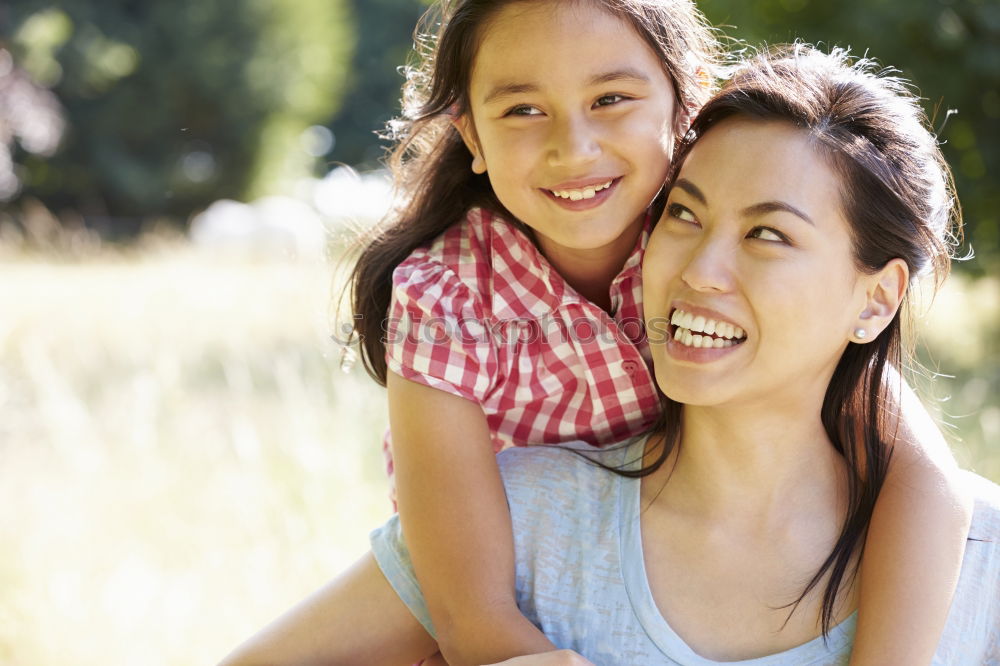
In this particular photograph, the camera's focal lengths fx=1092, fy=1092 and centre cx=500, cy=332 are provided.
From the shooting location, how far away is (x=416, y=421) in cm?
227

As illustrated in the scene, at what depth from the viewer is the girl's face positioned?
91.4 inches

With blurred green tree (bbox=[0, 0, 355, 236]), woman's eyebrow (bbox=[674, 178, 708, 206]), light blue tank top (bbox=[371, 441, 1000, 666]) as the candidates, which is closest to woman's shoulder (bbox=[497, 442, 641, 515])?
light blue tank top (bbox=[371, 441, 1000, 666])

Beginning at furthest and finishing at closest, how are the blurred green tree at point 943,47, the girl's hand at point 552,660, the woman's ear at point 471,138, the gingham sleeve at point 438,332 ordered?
the blurred green tree at point 943,47 → the woman's ear at point 471,138 → the gingham sleeve at point 438,332 → the girl's hand at point 552,660

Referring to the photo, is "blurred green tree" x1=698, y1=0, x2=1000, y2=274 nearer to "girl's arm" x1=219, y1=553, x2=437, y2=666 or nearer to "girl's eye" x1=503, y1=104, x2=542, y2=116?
"girl's eye" x1=503, y1=104, x2=542, y2=116

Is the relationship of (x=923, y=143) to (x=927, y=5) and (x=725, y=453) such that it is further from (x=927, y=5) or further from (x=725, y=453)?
(x=927, y=5)

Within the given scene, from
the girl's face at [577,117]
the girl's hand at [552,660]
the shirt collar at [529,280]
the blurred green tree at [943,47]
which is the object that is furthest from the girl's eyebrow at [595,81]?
the blurred green tree at [943,47]

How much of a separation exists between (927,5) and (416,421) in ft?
19.9

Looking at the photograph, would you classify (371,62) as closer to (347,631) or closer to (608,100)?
(608,100)

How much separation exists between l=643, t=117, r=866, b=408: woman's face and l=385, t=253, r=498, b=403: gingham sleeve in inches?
18.0

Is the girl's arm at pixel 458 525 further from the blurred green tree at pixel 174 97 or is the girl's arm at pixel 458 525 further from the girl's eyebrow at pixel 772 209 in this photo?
the blurred green tree at pixel 174 97

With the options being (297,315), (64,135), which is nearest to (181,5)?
(64,135)

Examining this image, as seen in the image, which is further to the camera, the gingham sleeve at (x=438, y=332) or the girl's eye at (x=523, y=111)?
the girl's eye at (x=523, y=111)

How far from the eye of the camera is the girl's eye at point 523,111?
2400 mm

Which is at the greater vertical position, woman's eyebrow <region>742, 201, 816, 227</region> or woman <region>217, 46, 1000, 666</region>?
woman's eyebrow <region>742, 201, 816, 227</region>
